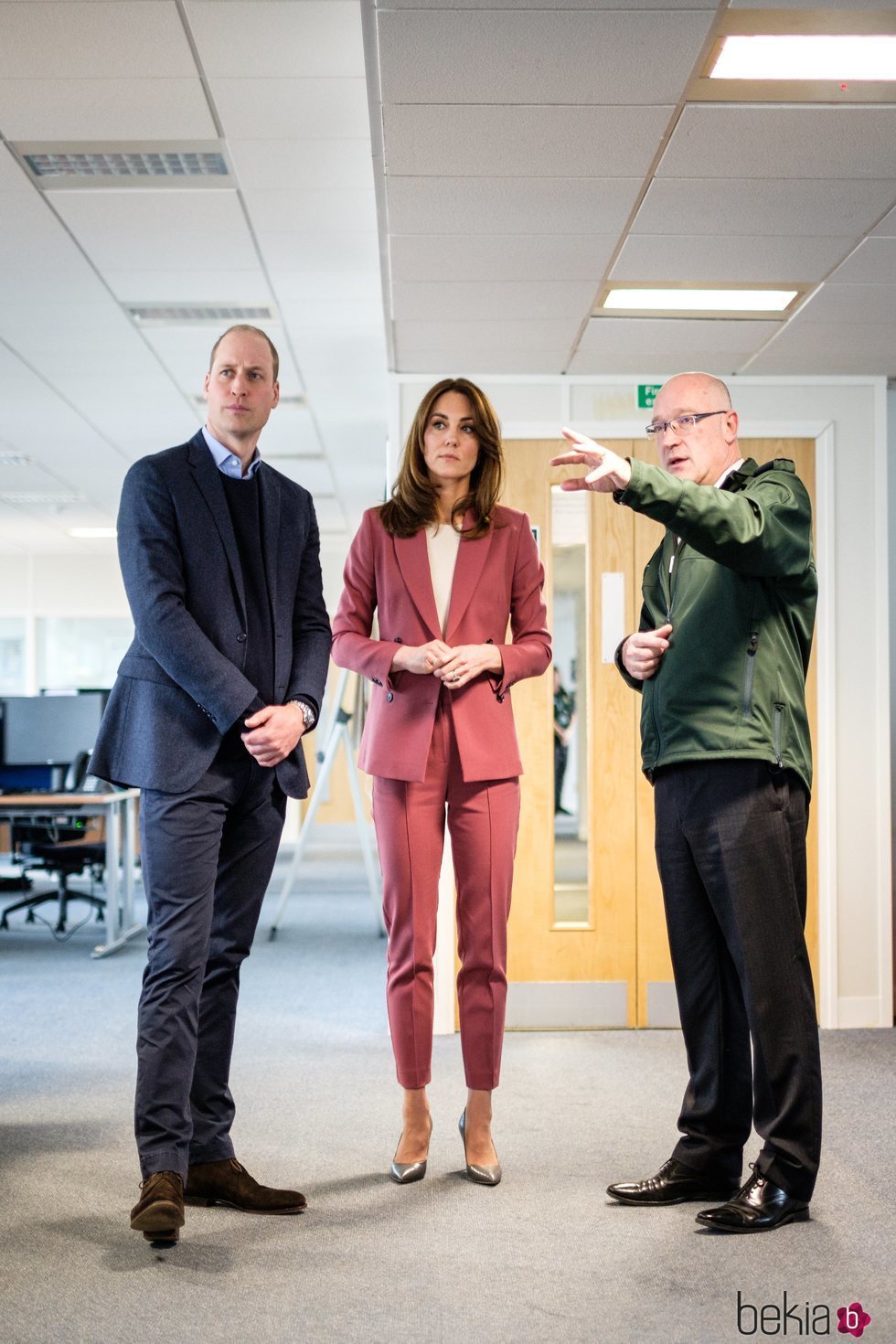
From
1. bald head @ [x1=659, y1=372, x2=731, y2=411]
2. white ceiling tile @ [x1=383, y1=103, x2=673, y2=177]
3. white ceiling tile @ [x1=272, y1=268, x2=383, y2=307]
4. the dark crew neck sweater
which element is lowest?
the dark crew neck sweater

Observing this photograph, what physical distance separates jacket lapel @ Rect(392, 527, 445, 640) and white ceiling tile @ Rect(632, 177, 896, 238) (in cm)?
111

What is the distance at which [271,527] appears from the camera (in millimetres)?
2367

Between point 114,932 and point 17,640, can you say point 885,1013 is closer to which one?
point 114,932

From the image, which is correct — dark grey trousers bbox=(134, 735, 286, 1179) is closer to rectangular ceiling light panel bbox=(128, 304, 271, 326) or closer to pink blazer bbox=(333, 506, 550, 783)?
pink blazer bbox=(333, 506, 550, 783)

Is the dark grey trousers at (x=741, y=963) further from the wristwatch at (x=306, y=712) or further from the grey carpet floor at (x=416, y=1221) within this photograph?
the wristwatch at (x=306, y=712)

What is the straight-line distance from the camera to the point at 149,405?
6707mm

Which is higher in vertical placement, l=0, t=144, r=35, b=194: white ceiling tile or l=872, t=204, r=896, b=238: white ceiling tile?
l=0, t=144, r=35, b=194: white ceiling tile

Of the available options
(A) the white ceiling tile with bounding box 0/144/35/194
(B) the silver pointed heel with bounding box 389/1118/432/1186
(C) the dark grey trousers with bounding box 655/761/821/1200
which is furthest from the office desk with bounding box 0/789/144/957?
(C) the dark grey trousers with bounding box 655/761/821/1200

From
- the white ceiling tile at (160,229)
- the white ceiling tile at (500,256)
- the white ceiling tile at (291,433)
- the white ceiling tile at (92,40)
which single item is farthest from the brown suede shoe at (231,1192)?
the white ceiling tile at (291,433)

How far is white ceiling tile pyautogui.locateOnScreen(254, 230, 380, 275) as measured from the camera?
4203mm

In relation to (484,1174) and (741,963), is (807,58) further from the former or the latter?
(484,1174)

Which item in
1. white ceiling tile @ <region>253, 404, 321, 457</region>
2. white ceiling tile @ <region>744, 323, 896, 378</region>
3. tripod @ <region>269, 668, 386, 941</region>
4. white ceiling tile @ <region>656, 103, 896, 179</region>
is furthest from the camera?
white ceiling tile @ <region>253, 404, 321, 457</region>

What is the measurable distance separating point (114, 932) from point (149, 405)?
2869 mm

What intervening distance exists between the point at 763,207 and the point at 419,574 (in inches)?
53.6
